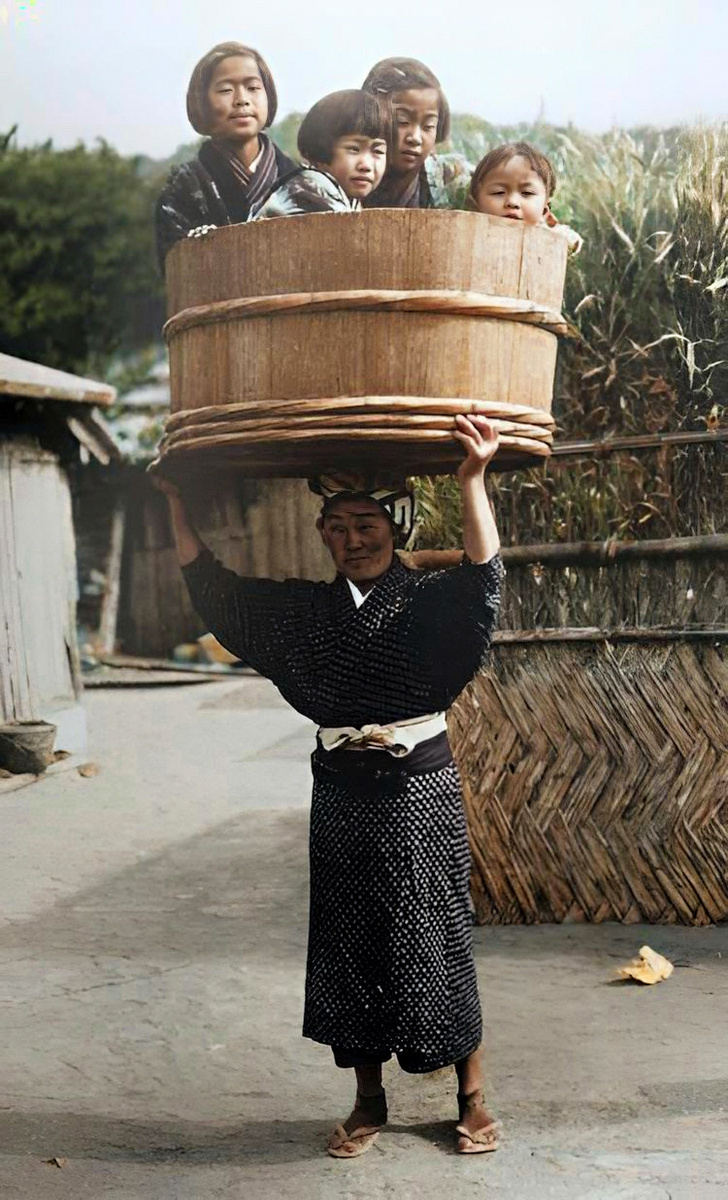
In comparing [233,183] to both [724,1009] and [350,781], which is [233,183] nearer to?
[350,781]

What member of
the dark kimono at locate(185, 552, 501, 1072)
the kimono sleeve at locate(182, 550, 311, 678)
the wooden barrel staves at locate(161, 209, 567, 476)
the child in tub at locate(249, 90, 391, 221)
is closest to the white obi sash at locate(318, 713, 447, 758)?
the dark kimono at locate(185, 552, 501, 1072)

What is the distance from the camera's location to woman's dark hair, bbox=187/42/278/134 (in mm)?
2354

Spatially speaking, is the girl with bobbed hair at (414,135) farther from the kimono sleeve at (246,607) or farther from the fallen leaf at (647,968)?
the fallen leaf at (647,968)

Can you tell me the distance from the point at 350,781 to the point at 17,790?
71cm

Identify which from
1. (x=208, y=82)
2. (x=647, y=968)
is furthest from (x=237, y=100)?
(x=647, y=968)

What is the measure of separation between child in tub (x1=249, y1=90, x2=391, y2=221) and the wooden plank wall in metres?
0.69

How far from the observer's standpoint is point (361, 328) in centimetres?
198

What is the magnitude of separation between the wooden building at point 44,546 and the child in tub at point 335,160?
1.87 ft

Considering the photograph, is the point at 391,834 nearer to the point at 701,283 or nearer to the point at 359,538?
the point at 359,538

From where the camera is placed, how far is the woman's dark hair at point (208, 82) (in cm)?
235

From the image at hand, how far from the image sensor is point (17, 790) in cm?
256

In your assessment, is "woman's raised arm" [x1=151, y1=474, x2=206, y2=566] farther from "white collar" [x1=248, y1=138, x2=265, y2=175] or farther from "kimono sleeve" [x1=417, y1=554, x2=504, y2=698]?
"white collar" [x1=248, y1=138, x2=265, y2=175]

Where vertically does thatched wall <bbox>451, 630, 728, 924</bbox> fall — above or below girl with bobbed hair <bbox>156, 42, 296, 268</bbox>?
below

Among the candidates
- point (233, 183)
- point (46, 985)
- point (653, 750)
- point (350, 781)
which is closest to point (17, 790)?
point (46, 985)
